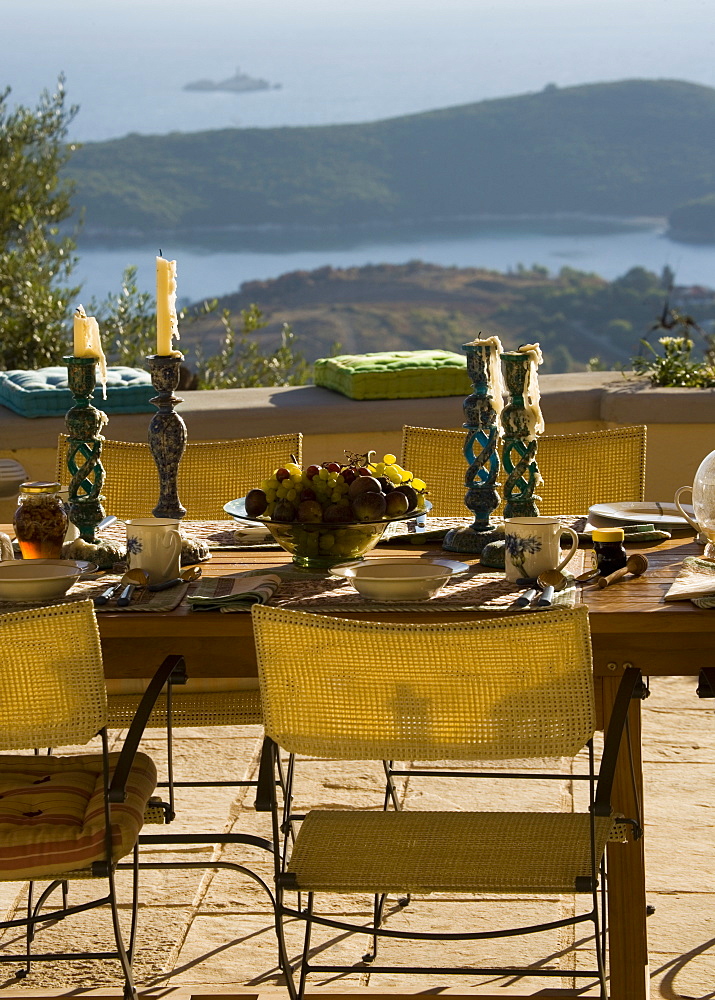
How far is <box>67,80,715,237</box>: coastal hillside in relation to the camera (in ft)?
69.4

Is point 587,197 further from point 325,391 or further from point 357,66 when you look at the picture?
point 325,391

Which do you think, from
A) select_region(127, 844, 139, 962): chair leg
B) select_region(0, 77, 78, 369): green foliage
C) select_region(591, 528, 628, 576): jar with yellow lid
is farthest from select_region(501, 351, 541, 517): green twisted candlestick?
select_region(0, 77, 78, 369): green foliage

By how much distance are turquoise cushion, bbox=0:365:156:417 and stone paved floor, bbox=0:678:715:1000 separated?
5.37ft

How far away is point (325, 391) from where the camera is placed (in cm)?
496

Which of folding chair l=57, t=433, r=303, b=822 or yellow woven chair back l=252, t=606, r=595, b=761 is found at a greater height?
folding chair l=57, t=433, r=303, b=822

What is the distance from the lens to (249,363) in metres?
9.59

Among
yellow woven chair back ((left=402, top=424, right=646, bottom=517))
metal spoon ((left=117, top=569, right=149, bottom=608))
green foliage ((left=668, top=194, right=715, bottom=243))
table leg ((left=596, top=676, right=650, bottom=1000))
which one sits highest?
green foliage ((left=668, top=194, right=715, bottom=243))

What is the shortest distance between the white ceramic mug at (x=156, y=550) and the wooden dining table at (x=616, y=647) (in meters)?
0.19

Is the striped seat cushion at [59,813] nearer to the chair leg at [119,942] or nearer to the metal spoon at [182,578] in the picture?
the chair leg at [119,942]

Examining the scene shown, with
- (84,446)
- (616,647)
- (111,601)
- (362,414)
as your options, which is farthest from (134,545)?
(362,414)

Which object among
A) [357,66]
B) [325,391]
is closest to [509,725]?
[325,391]

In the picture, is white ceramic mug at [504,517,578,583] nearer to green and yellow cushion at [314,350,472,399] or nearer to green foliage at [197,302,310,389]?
green and yellow cushion at [314,350,472,399]

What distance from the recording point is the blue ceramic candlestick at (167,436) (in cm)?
248

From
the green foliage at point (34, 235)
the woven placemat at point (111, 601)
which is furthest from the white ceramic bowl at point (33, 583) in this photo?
the green foliage at point (34, 235)
